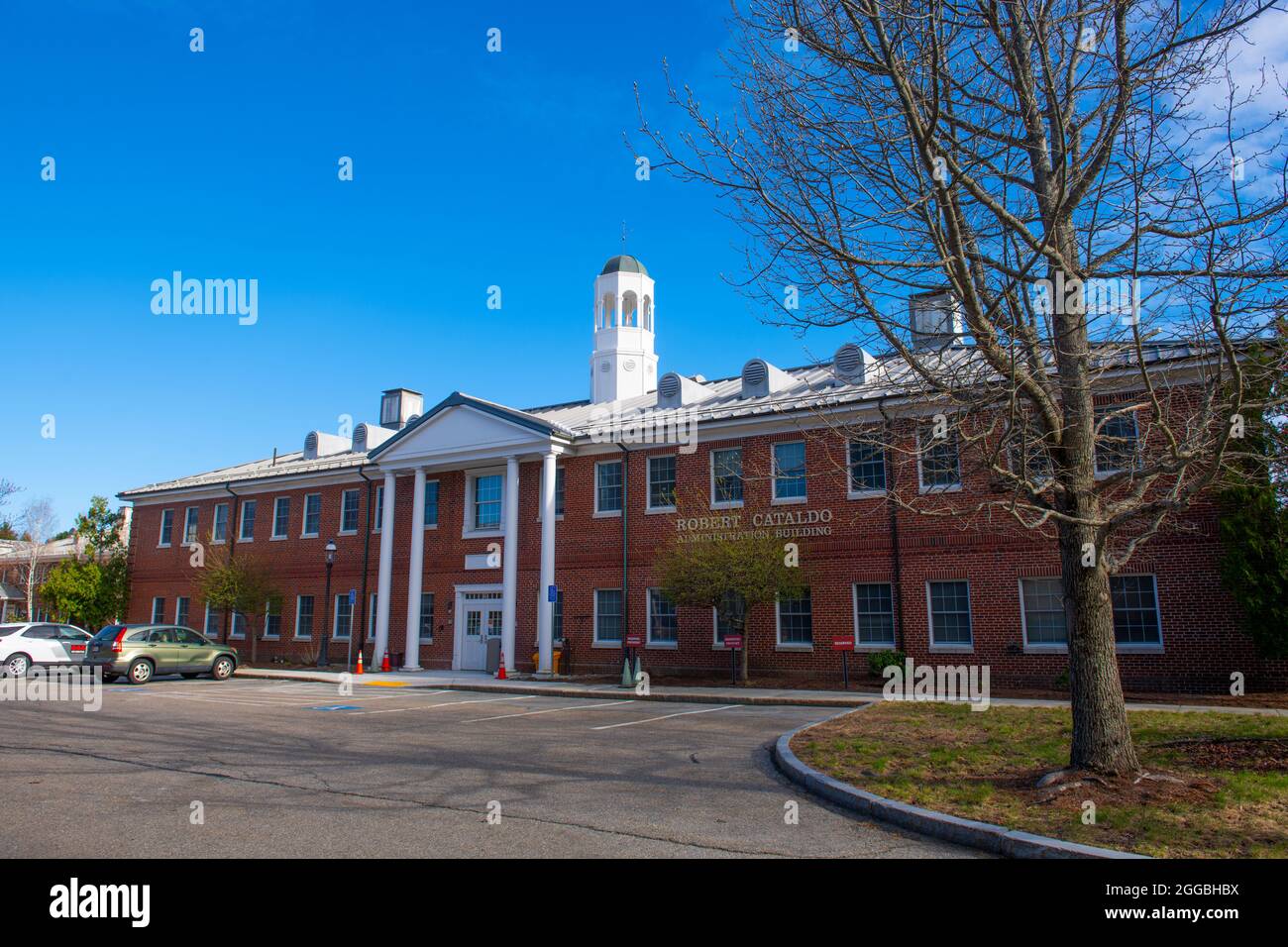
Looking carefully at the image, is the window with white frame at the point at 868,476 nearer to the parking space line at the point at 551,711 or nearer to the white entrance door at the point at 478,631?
the parking space line at the point at 551,711

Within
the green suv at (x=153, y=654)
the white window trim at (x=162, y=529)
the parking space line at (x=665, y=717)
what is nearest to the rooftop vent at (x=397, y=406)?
the white window trim at (x=162, y=529)

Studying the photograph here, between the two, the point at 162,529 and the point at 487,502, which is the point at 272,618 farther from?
the point at 487,502

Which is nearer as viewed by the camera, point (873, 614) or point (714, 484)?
point (873, 614)

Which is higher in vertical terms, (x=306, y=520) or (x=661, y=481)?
(x=661, y=481)

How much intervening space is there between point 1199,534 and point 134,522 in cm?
3975

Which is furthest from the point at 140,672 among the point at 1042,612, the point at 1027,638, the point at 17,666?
the point at 1042,612

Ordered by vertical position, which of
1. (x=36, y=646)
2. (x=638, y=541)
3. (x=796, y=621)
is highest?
(x=638, y=541)

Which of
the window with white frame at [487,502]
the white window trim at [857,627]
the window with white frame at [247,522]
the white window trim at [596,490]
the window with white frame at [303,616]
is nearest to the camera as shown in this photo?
the white window trim at [857,627]

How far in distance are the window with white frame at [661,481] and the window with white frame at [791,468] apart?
3.26 m

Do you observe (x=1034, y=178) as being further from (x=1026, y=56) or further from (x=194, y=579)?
(x=194, y=579)

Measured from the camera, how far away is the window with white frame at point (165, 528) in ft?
122

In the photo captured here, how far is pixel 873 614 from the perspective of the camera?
2139cm

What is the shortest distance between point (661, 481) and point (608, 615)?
167 inches
